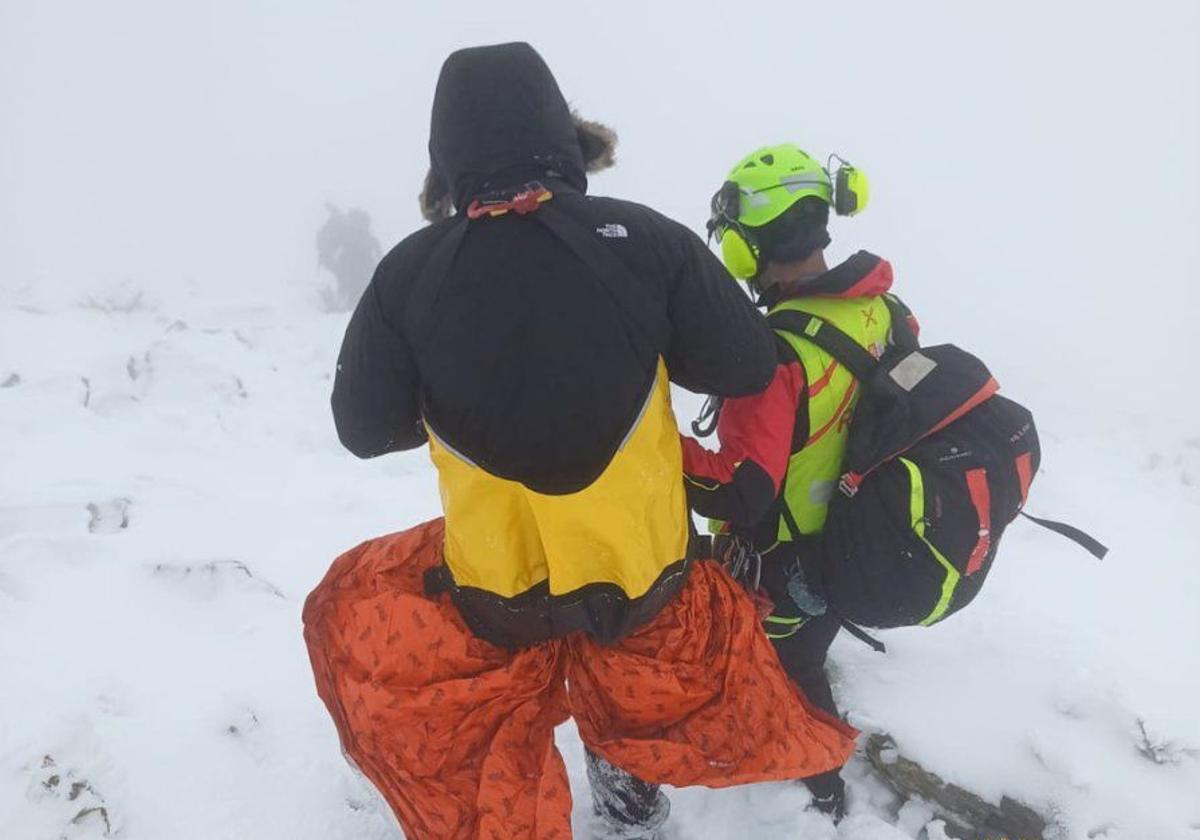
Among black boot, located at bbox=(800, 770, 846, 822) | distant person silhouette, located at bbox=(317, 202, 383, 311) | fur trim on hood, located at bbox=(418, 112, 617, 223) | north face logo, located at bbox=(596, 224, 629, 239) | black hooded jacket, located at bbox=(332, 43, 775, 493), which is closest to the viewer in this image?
black hooded jacket, located at bbox=(332, 43, 775, 493)

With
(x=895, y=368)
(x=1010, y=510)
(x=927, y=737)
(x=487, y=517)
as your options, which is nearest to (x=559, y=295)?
(x=487, y=517)

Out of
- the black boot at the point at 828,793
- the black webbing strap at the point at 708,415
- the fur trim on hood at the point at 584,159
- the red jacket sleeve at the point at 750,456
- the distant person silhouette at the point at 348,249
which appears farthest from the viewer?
the distant person silhouette at the point at 348,249

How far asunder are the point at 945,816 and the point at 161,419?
31.1 feet

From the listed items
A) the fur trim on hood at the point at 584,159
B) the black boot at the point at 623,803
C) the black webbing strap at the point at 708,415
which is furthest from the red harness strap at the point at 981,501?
the fur trim on hood at the point at 584,159

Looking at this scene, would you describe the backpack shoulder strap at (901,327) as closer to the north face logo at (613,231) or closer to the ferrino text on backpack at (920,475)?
the ferrino text on backpack at (920,475)

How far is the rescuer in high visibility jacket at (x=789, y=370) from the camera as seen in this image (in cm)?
259

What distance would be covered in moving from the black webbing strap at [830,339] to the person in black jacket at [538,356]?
0.43 meters

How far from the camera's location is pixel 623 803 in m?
3.00

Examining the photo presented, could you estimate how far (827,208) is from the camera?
2.85 metres

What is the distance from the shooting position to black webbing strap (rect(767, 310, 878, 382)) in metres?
2.67

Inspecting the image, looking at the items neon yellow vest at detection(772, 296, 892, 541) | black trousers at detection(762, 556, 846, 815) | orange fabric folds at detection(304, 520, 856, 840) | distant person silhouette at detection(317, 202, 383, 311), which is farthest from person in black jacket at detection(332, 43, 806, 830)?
distant person silhouette at detection(317, 202, 383, 311)

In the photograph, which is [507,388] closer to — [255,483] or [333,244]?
[255,483]

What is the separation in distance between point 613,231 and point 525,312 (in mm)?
372

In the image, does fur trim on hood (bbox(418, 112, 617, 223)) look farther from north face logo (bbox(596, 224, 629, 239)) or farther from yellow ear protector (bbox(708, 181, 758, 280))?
yellow ear protector (bbox(708, 181, 758, 280))
